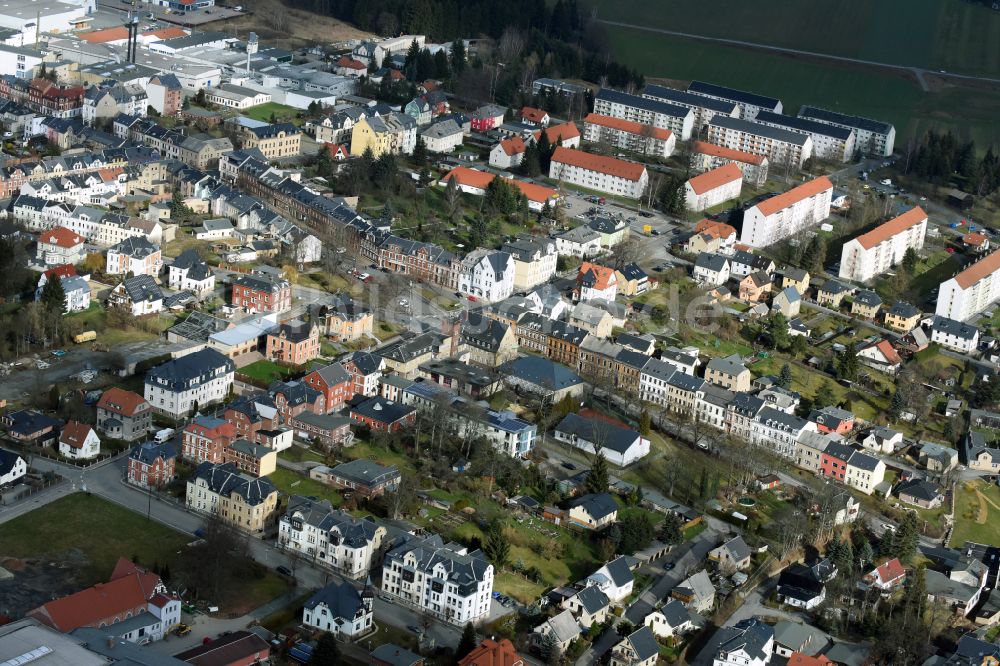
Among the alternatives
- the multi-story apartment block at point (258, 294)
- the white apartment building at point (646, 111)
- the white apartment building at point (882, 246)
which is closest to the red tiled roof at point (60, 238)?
the multi-story apartment block at point (258, 294)

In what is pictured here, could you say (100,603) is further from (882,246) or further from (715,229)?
(882,246)

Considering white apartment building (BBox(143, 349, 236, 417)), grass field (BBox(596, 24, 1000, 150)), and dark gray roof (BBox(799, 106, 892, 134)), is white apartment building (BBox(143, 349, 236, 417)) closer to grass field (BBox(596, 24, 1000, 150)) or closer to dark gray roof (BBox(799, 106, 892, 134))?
dark gray roof (BBox(799, 106, 892, 134))

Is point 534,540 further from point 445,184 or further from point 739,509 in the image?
point 445,184

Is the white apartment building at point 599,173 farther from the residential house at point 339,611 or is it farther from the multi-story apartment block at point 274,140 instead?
the residential house at point 339,611

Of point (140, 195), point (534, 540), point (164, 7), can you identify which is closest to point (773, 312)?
point (534, 540)

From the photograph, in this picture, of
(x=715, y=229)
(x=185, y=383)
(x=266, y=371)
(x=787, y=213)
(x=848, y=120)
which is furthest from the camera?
(x=848, y=120)

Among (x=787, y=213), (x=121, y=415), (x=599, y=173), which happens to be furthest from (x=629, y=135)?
(x=121, y=415)
